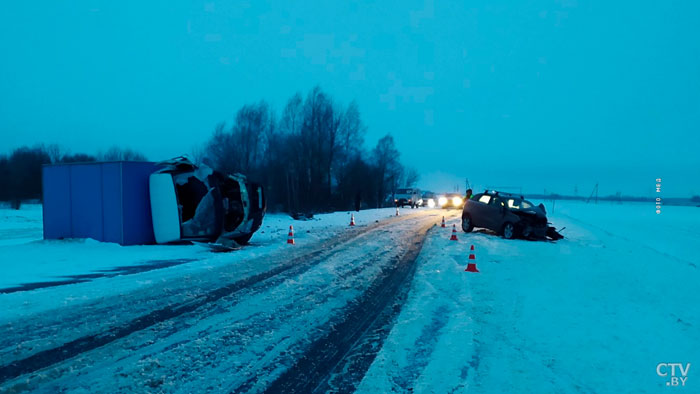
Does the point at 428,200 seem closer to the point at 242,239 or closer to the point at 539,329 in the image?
the point at 242,239

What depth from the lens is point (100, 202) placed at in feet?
40.2

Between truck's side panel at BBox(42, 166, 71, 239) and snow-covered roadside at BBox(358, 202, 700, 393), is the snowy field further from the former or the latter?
truck's side panel at BBox(42, 166, 71, 239)

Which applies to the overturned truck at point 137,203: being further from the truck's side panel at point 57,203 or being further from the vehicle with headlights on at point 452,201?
the vehicle with headlights on at point 452,201

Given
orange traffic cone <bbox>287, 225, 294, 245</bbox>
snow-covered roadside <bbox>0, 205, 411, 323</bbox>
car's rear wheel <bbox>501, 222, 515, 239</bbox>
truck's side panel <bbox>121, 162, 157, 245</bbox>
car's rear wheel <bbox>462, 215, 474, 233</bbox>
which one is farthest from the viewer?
car's rear wheel <bbox>462, 215, 474, 233</bbox>

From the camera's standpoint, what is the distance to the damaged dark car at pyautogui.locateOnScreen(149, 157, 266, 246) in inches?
476

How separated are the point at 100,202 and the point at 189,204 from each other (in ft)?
9.03

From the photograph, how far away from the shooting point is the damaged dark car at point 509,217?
15.2m

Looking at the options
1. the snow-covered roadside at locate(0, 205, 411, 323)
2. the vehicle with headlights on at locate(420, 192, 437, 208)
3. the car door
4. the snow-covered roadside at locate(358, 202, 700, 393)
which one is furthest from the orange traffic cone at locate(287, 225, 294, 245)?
the vehicle with headlights on at locate(420, 192, 437, 208)

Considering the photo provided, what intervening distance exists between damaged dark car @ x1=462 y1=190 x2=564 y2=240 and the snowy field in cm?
385

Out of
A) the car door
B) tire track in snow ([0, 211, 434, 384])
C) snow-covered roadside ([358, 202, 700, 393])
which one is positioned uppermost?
the car door

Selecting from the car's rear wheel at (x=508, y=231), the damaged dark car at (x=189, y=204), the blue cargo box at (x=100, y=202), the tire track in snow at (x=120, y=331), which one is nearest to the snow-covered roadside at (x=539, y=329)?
the tire track in snow at (x=120, y=331)

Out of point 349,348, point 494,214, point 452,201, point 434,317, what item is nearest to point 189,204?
point 434,317

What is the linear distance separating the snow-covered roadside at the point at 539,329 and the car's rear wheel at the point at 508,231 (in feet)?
17.0

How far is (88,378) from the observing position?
3580 millimetres
